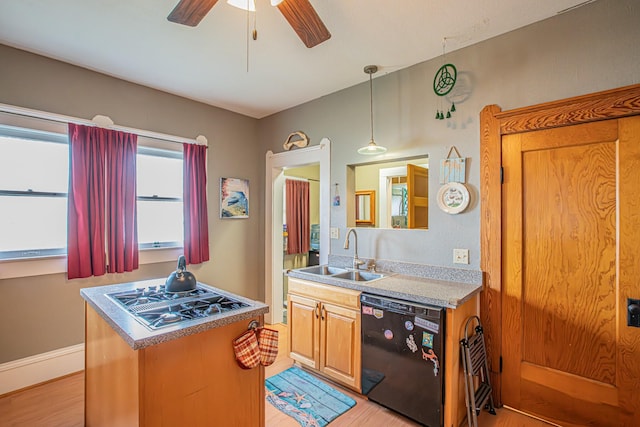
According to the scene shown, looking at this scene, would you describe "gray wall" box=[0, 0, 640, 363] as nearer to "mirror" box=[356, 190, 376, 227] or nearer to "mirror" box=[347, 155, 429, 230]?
"mirror" box=[347, 155, 429, 230]

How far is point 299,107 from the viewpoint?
362 centimetres

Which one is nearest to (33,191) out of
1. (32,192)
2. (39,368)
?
(32,192)

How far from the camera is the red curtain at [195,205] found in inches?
133

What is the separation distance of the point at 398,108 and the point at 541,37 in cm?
108

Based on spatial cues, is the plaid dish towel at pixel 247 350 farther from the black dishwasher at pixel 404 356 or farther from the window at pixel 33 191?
the window at pixel 33 191

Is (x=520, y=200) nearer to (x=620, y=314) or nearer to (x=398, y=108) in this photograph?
(x=620, y=314)

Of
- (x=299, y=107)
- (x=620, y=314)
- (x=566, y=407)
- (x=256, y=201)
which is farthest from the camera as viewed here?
(x=256, y=201)

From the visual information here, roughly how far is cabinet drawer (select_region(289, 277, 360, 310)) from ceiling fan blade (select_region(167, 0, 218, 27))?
201 cm

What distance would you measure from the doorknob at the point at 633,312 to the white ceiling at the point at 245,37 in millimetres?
1852

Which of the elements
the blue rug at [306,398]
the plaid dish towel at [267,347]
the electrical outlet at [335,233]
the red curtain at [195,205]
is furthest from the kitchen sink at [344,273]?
the red curtain at [195,205]

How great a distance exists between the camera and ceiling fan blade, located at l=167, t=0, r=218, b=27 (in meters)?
1.48

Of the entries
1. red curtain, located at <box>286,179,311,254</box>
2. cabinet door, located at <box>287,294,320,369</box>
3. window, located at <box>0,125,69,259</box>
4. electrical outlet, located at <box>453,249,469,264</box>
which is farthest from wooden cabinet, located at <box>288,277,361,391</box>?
red curtain, located at <box>286,179,311,254</box>

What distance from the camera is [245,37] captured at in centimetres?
229

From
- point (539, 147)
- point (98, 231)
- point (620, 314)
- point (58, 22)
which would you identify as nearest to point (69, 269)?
point (98, 231)
